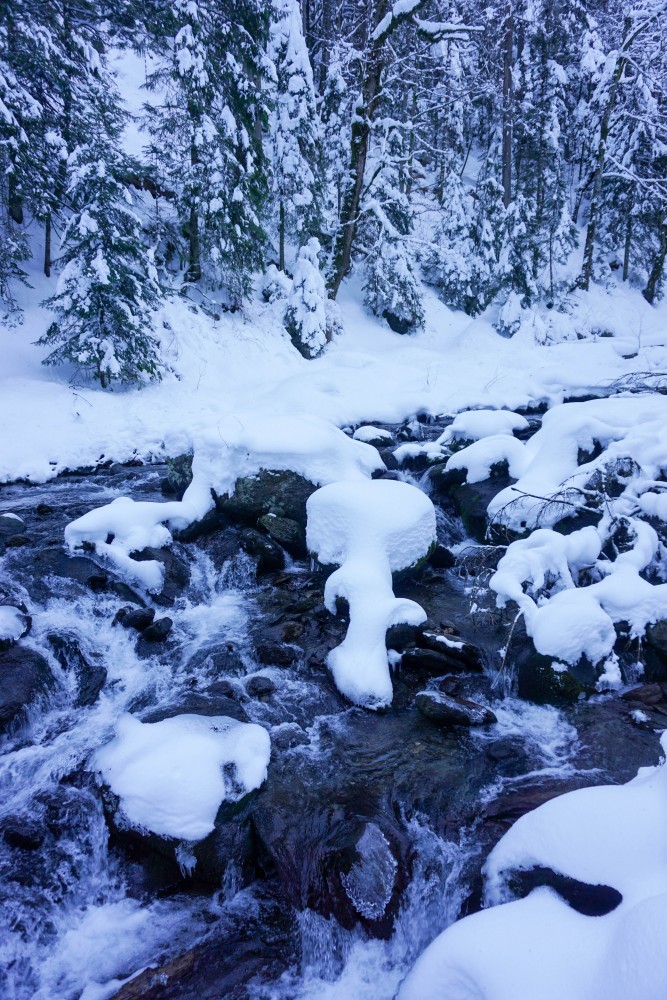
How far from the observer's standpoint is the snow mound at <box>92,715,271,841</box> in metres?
3.20

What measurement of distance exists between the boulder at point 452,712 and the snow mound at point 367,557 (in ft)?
1.21

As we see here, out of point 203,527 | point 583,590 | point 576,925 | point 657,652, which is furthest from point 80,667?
point 657,652

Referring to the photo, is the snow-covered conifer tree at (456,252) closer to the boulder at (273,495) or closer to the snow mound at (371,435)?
the snow mound at (371,435)

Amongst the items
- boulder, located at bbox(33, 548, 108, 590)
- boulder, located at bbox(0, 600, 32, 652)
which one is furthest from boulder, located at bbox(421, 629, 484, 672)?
boulder, located at bbox(0, 600, 32, 652)

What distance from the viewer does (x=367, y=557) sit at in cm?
567

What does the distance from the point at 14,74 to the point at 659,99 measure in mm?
26138

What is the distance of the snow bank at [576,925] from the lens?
177 centimetres

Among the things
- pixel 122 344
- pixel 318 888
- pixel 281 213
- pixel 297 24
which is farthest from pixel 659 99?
pixel 318 888

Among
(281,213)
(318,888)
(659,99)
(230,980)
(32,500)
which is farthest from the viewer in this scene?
(659,99)

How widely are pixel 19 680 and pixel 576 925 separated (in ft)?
15.0

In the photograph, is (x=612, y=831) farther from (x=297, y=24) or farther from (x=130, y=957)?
(x=297, y=24)

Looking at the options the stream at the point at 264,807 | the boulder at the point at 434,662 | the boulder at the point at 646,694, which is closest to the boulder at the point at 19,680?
the stream at the point at 264,807

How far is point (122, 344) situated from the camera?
10.7 m

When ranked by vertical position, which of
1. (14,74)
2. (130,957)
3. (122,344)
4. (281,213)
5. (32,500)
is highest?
(14,74)
